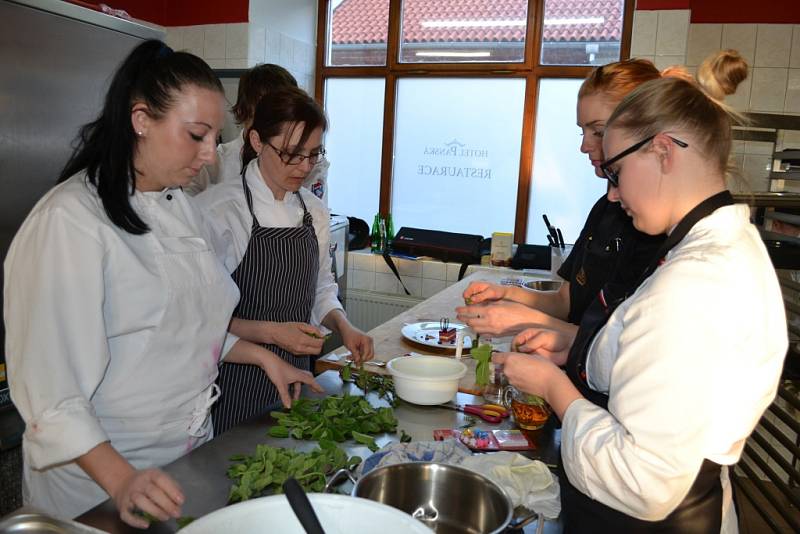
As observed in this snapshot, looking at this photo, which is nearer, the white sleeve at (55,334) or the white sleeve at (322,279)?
the white sleeve at (55,334)

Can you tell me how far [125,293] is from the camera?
1502 mm

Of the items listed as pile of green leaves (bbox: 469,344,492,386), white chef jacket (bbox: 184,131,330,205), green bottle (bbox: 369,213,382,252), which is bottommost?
pile of green leaves (bbox: 469,344,492,386)

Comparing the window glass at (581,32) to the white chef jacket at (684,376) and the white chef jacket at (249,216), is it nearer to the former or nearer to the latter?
the white chef jacket at (249,216)

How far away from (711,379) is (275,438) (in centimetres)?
108

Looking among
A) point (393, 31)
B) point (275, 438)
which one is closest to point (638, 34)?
point (393, 31)

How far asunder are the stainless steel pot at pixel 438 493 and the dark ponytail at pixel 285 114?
1.31 m

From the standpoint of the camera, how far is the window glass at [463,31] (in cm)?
509

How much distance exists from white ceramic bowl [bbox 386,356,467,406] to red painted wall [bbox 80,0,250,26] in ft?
12.5

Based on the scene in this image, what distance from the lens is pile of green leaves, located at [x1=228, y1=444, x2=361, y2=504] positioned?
1381mm

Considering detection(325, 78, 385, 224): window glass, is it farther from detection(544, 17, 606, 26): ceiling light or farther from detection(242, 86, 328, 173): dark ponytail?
detection(242, 86, 328, 173): dark ponytail

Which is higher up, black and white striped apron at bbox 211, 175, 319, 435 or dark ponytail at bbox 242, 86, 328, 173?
dark ponytail at bbox 242, 86, 328, 173

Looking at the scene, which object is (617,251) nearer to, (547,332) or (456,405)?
(547,332)

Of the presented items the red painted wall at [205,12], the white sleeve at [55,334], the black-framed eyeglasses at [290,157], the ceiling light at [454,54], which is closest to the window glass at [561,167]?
the ceiling light at [454,54]

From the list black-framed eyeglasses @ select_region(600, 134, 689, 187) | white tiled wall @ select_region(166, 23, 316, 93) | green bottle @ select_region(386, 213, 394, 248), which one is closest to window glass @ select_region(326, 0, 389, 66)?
white tiled wall @ select_region(166, 23, 316, 93)
